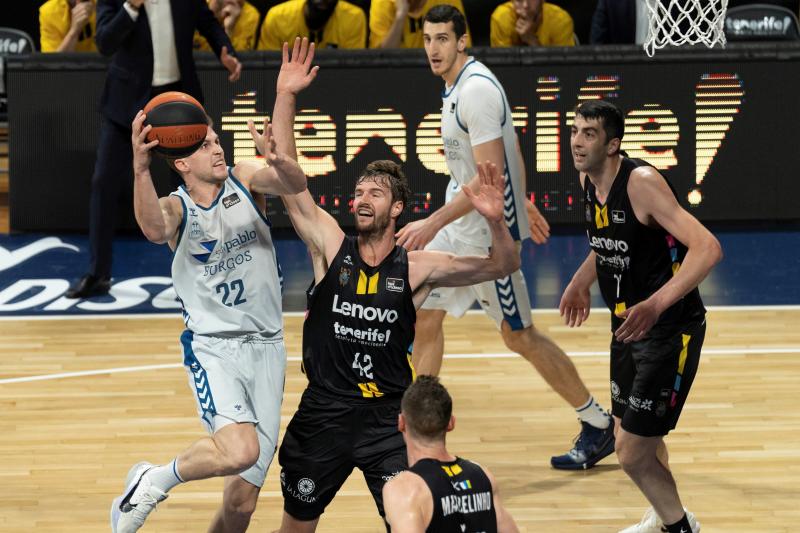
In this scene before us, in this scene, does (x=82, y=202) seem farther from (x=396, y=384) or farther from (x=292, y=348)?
(x=396, y=384)

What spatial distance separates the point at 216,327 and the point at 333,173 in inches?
246

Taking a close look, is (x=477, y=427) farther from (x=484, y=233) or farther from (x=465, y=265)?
(x=465, y=265)

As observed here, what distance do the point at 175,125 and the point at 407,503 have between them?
214 cm

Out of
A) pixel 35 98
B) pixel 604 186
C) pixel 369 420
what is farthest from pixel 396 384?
pixel 35 98

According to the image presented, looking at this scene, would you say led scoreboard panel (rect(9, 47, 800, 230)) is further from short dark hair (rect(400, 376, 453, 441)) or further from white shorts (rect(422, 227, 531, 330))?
short dark hair (rect(400, 376, 453, 441))

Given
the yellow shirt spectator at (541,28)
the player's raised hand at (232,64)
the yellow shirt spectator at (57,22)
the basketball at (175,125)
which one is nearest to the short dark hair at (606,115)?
the basketball at (175,125)

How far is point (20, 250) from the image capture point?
11320 mm

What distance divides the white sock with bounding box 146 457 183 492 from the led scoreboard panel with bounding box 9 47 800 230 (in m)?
6.36

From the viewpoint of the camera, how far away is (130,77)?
10078mm

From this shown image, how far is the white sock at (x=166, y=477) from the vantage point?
17.6 ft

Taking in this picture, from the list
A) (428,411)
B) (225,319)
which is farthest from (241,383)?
(428,411)

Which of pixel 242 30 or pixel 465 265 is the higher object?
pixel 242 30

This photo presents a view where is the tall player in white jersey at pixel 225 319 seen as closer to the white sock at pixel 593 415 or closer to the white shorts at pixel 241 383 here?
the white shorts at pixel 241 383

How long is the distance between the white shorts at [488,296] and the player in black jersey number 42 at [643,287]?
3.82ft
